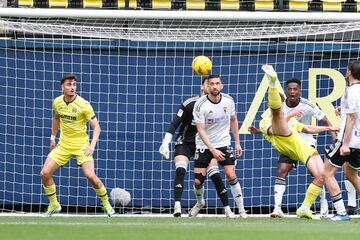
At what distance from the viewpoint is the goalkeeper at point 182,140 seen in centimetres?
1474

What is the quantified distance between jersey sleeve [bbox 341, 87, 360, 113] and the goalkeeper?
2.20 metres

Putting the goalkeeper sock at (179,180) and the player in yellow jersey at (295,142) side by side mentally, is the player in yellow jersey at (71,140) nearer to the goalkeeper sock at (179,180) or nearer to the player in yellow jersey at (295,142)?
the goalkeeper sock at (179,180)

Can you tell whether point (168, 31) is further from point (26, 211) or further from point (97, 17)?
point (26, 211)

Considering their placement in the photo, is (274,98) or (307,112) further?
(307,112)

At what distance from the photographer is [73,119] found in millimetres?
15500

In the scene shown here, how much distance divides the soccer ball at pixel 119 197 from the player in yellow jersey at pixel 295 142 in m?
3.50

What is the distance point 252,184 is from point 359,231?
6.88m

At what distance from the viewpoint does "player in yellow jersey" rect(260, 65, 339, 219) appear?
45.9ft

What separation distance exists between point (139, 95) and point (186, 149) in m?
2.80

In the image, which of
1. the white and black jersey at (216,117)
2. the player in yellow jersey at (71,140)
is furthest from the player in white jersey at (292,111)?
the player in yellow jersey at (71,140)

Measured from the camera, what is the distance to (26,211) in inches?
699

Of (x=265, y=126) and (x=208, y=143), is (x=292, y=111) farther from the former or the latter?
(x=208, y=143)

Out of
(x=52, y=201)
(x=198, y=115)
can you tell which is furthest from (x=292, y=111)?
(x=52, y=201)

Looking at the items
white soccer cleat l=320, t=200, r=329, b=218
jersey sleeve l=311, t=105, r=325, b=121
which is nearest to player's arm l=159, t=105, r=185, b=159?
jersey sleeve l=311, t=105, r=325, b=121
